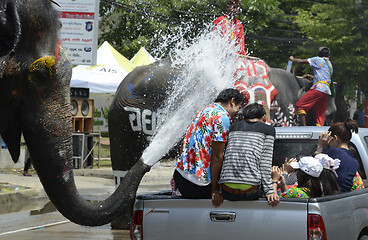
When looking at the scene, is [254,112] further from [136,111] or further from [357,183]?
[136,111]

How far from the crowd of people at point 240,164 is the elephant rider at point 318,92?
4650 mm

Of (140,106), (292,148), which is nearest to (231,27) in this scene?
(140,106)

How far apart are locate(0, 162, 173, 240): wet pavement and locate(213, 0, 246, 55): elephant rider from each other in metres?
2.95

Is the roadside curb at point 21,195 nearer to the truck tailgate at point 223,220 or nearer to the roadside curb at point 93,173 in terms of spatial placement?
the roadside curb at point 93,173

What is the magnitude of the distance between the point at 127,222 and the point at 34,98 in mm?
5456

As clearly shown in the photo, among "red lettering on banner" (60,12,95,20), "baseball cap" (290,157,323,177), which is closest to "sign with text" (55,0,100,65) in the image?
"red lettering on banner" (60,12,95,20)

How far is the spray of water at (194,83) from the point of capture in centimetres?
909

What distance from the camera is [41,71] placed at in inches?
198

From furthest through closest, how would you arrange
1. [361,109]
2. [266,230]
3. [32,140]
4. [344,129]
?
1. [361,109]
2. [344,129]
3. [266,230]
4. [32,140]

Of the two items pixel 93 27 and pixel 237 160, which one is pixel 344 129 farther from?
pixel 93 27

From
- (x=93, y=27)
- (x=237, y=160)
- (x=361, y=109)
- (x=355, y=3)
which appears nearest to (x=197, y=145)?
(x=237, y=160)

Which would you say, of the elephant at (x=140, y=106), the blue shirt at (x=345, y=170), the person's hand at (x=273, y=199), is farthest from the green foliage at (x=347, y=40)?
the person's hand at (x=273, y=199)

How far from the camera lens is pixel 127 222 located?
33.6 ft

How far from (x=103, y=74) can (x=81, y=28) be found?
6.48 m
